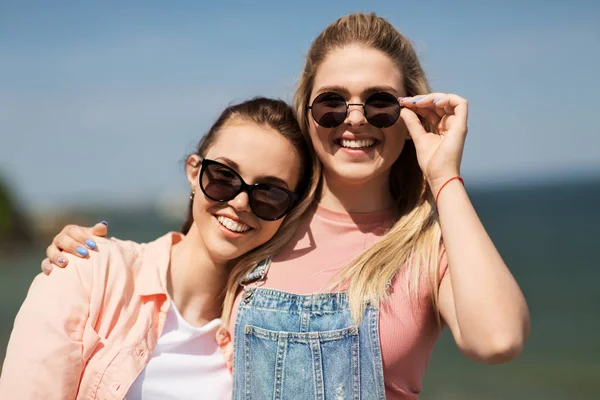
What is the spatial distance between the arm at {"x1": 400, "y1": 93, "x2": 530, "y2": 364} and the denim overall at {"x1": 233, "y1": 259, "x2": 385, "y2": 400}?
43cm

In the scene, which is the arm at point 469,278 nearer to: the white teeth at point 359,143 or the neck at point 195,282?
the white teeth at point 359,143

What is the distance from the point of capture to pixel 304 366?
312 centimetres

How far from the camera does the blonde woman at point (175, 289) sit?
2.93 m

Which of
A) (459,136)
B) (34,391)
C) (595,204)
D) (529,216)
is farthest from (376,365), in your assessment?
(595,204)

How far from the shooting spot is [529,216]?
61.3 metres

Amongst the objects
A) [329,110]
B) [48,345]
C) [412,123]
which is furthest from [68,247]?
[412,123]

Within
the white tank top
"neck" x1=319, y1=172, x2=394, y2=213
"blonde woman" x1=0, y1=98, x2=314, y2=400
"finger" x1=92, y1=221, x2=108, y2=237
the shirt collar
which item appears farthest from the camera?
"neck" x1=319, y1=172, x2=394, y2=213

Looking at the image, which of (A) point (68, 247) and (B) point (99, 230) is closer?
(A) point (68, 247)

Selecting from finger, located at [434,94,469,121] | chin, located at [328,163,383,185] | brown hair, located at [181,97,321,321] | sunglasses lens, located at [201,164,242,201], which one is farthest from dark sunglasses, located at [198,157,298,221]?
finger, located at [434,94,469,121]

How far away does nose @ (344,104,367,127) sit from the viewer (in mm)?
3346

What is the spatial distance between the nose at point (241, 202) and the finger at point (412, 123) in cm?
91

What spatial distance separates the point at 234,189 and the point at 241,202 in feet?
0.26

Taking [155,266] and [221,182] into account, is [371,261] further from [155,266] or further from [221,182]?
[155,266]

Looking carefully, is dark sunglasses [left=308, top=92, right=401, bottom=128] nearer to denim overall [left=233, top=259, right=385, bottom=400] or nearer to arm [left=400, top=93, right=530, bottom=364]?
arm [left=400, top=93, right=530, bottom=364]
